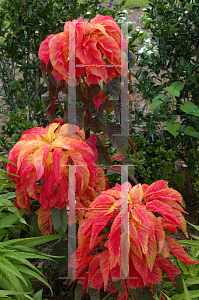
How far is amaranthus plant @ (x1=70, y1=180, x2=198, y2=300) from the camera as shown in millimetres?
657

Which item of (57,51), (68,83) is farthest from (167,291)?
(57,51)

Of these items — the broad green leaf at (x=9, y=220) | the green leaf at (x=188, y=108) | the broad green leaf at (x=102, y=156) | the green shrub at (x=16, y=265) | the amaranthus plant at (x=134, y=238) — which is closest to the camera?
the amaranthus plant at (x=134, y=238)

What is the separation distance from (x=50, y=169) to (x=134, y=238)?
340mm

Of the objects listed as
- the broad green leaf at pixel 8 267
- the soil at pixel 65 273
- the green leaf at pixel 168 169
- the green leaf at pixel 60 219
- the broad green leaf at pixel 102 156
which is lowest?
the soil at pixel 65 273

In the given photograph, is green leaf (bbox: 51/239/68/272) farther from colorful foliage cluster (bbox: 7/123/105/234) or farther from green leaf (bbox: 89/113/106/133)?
green leaf (bbox: 89/113/106/133)

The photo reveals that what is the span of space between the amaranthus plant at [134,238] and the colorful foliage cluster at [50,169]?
0.44 ft

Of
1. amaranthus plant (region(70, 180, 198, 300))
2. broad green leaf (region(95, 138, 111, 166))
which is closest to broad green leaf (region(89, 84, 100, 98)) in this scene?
broad green leaf (region(95, 138, 111, 166))

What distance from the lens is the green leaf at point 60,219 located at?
845mm

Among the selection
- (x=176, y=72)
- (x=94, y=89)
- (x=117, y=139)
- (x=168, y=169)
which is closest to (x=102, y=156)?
(x=117, y=139)

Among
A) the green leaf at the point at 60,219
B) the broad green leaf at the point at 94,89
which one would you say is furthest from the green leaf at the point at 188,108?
the green leaf at the point at 60,219

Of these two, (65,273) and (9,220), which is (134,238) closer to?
(9,220)

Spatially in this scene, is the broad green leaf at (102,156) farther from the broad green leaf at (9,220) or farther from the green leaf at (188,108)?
the green leaf at (188,108)

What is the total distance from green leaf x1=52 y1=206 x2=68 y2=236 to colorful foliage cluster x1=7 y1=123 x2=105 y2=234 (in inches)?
0.6

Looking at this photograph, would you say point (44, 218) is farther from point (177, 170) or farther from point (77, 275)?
point (177, 170)
